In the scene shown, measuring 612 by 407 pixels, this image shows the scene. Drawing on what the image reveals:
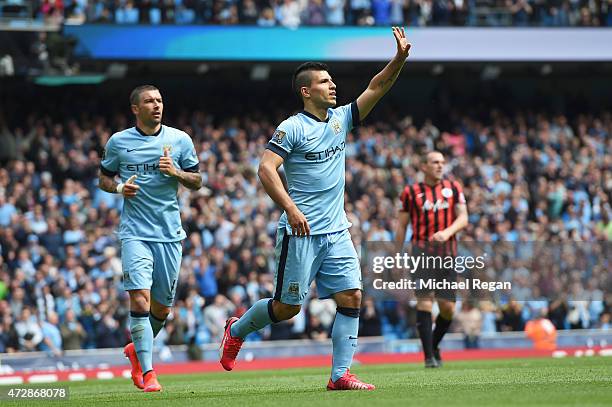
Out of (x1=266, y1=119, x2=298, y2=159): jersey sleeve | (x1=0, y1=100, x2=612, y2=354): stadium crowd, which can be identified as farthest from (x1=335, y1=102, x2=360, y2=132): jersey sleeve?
(x1=0, y1=100, x2=612, y2=354): stadium crowd

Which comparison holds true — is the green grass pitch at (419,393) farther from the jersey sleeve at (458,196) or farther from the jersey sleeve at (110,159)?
the jersey sleeve at (458,196)

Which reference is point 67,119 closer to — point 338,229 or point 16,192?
point 16,192

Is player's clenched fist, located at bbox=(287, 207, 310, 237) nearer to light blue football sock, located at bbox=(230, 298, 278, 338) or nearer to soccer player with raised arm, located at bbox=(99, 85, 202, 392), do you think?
light blue football sock, located at bbox=(230, 298, 278, 338)

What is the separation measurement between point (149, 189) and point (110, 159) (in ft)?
1.48

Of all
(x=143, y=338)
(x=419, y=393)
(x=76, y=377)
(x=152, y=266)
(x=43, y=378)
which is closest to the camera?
(x=419, y=393)

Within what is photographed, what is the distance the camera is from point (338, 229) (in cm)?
917

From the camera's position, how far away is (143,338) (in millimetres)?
9922

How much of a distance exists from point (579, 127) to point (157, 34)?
33.8 feet

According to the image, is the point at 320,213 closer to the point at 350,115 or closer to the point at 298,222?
the point at 298,222

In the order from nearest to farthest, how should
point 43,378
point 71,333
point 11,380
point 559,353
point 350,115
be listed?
point 350,115 → point 11,380 → point 43,378 → point 559,353 → point 71,333

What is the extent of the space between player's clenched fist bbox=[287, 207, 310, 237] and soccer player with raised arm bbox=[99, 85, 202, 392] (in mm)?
1639

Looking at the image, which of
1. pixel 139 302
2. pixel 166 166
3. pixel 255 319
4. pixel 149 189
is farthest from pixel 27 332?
pixel 255 319

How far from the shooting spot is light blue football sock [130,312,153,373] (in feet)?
32.5

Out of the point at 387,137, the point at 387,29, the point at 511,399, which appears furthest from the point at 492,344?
the point at 511,399
